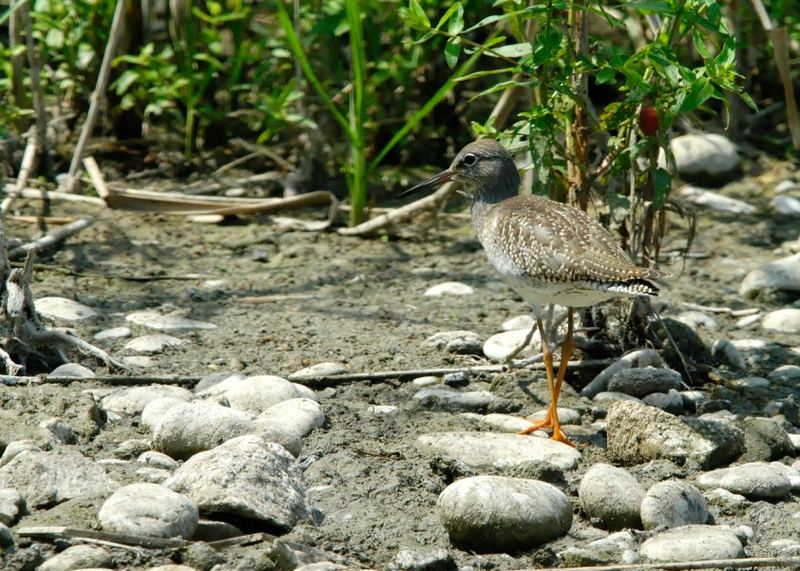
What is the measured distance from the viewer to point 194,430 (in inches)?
170

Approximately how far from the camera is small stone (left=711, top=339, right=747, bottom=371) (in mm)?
5711

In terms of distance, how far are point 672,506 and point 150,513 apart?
1743 mm

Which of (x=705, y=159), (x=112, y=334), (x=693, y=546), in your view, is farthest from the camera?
(x=705, y=159)

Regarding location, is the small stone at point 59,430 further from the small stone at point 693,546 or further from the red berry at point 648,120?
the red berry at point 648,120

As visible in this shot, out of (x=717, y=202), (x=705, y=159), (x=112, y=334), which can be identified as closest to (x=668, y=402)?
(x=112, y=334)

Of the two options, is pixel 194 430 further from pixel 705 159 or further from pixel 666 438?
pixel 705 159

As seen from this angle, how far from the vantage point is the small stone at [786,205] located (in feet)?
26.9

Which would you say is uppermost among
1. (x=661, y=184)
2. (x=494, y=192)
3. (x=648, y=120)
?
(x=648, y=120)

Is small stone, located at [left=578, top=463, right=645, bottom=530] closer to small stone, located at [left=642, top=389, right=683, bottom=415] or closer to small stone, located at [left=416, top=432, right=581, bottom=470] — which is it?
small stone, located at [left=416, top=432, right=581, bottom=470]

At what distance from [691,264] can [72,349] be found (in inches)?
156

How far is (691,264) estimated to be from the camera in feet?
24.3

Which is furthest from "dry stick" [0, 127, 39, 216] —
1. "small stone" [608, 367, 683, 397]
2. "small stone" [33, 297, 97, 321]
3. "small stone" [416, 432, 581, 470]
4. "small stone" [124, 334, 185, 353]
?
"small stone" [608, 367, 683, 397]

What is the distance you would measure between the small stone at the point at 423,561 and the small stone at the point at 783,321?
3.27 meters

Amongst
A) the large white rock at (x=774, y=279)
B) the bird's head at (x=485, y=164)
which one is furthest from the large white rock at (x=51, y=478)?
the large white rock at (x=774, y=279)
